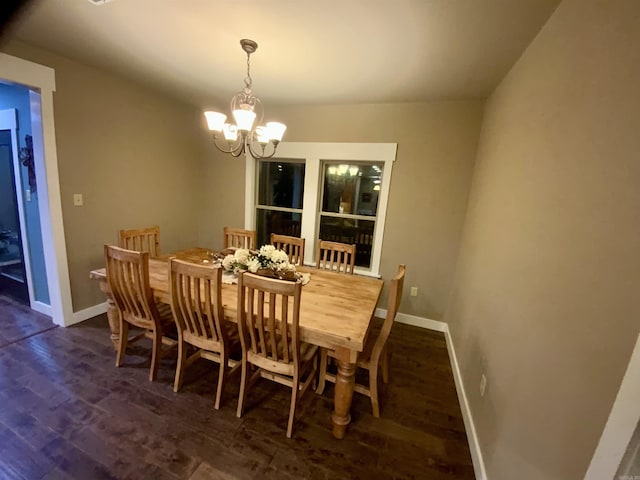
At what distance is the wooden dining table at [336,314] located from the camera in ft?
4.71

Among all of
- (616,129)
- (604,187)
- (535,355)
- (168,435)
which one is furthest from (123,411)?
(616,129)

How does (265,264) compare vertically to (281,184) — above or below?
below

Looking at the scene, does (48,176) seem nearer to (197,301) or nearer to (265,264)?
(197,301)

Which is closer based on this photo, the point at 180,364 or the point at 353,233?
the point at 180,364

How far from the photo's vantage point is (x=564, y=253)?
38.4 inches

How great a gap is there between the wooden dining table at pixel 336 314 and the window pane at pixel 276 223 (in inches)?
53.8

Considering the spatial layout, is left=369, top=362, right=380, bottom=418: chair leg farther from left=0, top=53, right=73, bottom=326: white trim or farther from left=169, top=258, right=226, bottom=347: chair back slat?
left=0, top=53, right=73, bottom=326: white trim

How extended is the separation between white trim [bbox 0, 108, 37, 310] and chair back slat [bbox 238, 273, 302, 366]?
2674 millimetres

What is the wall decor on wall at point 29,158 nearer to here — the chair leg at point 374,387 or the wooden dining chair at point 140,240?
the wooden dining chair at point 140,240

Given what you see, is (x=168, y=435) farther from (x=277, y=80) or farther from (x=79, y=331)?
(x=277, y=80)

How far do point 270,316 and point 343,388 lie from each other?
64 cm

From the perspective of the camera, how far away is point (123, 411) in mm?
1649

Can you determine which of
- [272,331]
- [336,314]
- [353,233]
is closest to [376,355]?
[336,314]

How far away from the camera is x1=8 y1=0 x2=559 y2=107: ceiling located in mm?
1439
